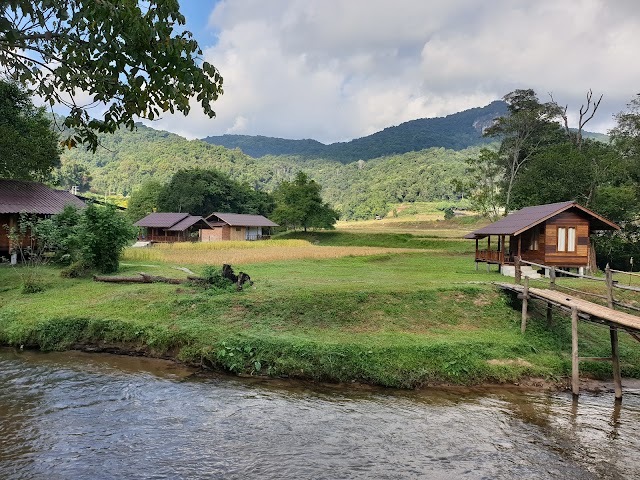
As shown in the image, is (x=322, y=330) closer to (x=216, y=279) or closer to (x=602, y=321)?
(x=216, y=279)

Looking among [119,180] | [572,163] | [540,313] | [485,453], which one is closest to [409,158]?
[119,180]

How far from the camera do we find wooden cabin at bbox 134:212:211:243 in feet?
191

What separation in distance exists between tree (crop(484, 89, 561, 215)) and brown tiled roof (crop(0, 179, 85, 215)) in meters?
39.2

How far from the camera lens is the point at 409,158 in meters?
140

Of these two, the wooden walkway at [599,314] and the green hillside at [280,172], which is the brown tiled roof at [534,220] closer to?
the wooden walkway at [599,314]

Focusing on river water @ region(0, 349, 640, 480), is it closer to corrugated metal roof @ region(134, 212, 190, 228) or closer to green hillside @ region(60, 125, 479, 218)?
corrugated metal roof @ region(134, 212, 190, 228)

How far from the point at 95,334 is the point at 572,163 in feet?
116

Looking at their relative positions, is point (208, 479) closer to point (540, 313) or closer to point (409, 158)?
point (540, 313)

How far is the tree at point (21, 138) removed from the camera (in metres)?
22.5

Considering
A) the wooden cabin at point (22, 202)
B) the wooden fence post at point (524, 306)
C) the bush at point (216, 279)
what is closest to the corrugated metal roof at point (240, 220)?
the wooden cabin at point (22, 202)

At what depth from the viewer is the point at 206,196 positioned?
72.9 m

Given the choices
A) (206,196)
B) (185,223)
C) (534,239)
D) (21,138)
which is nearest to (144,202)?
(206,196)

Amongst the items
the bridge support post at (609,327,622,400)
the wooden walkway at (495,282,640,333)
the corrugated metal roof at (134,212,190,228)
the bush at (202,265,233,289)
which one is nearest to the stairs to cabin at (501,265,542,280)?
the wooden walkway at (495,282,640,333)

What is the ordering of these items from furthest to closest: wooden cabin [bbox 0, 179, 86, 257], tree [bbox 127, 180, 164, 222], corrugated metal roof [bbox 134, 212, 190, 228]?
tree [bbox 127, 180, 164, 222]
corrugated metal roof [bbox 134, 212, 190, 228]
wooden cabin [bbox 0, 179, 86, 257]
